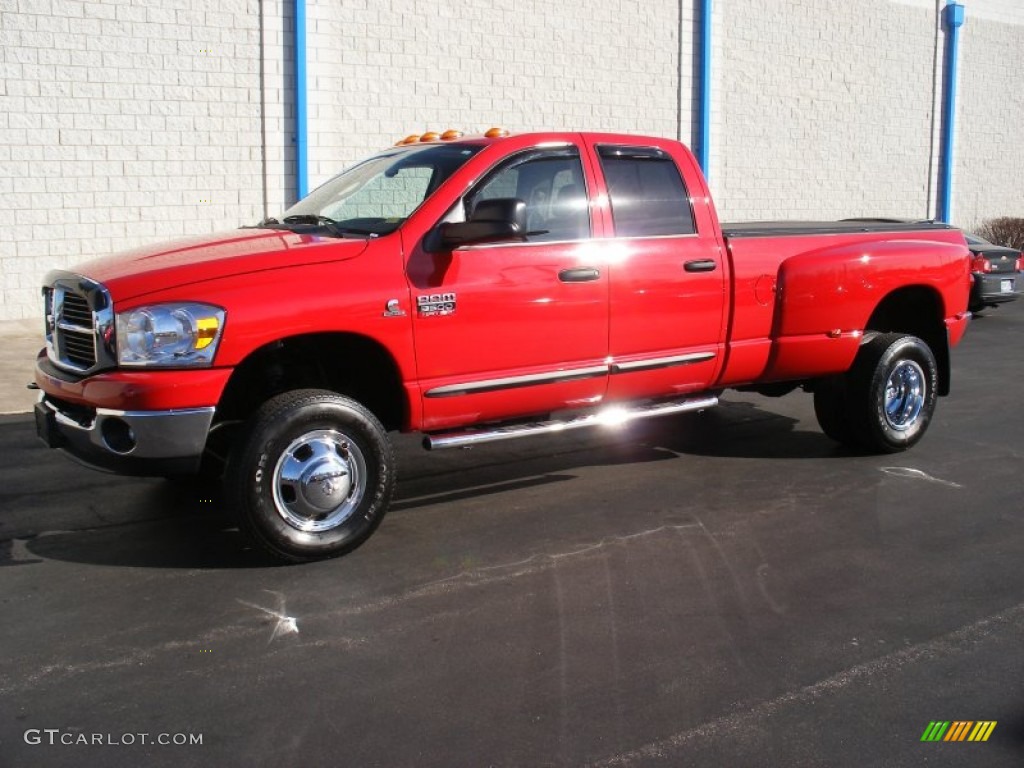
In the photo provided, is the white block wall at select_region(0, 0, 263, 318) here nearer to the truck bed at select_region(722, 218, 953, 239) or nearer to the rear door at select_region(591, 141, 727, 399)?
the truck bed at select_region(722, 218, 953, 239)

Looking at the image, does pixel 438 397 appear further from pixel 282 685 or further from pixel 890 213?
pixel 890 213

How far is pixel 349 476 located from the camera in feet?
17.8

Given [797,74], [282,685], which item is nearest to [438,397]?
[282,685]

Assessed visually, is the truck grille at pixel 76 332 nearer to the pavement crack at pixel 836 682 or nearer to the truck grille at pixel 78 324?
the truck grille at pixel 78 324

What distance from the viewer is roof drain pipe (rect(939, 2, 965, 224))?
2291 cm

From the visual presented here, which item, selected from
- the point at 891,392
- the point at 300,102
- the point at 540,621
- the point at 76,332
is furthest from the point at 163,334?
the point at 300,102

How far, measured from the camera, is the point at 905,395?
772cm

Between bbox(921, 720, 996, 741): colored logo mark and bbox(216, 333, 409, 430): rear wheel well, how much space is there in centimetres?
300

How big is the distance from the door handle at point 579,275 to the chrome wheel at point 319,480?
5.04 ft

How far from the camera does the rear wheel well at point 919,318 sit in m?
7.88

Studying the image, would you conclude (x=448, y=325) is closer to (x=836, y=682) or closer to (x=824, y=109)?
(x=836, y=682)

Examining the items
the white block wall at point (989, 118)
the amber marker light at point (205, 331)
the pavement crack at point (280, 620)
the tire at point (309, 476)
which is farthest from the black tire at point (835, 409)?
the white block wall at point (989, 118)

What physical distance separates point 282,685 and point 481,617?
98cm

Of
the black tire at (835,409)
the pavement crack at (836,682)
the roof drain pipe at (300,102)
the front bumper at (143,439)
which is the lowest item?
the pavement crack at (836,682)
